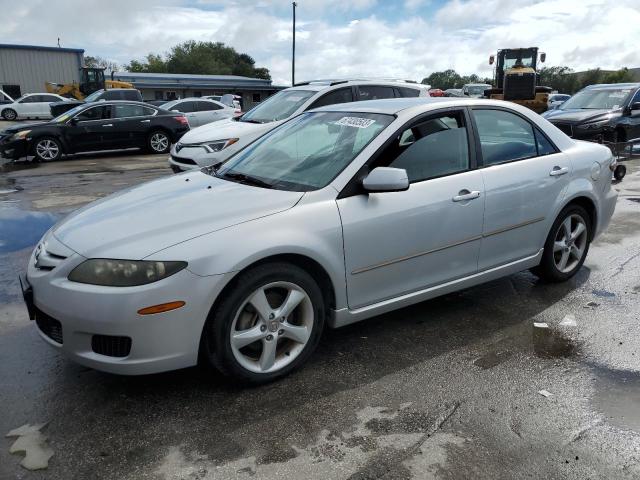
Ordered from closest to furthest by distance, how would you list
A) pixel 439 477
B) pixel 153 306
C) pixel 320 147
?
pixel 439 477 → pixel 153 306 → pixel 320 147

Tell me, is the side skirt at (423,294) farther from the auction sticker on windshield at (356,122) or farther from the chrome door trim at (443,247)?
the auction sticker on windshield at (356,122)

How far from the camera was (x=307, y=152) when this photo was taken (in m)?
3.82

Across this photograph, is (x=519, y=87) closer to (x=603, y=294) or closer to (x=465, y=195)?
(x=603, y=294)

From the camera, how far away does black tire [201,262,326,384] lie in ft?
9.57

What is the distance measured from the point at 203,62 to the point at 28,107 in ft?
199

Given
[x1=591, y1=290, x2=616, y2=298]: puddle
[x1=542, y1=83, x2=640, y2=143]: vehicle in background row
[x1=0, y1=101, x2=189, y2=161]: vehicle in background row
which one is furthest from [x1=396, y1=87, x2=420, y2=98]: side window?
[x1=0, y1=101, x2=189, y2=161]: vehicle in background row

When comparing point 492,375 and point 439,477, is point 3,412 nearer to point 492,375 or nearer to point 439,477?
point 439,477

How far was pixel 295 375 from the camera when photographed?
3316mm

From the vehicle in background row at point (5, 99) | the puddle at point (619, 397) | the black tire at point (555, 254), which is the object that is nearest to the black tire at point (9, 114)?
the vehicle in background row at point (5, 99)

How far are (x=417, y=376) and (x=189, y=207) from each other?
1.69 m

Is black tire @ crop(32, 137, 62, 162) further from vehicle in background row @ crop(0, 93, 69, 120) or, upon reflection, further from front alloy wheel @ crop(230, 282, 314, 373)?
vehicle in background row @ crop(0, 93, 69, 120)

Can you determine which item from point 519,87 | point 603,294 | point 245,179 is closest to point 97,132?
point 245,179

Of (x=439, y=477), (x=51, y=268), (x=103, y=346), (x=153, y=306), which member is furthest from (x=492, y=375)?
(x=51, y=268)

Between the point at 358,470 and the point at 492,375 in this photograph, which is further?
the point at 492,375
